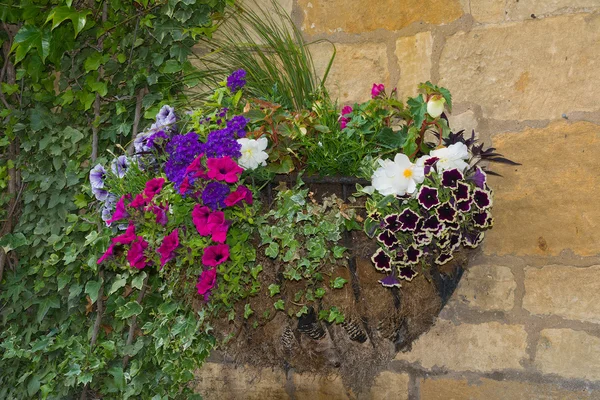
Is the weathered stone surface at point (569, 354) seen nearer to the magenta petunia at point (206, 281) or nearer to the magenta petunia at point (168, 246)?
the magenta petunia at point (206, 281)

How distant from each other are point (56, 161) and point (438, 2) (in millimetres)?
1412

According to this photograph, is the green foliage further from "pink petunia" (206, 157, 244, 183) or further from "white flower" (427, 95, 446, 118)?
"white flower" (427, 95, 446, 118)

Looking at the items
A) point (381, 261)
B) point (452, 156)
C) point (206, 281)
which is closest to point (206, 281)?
point (206, 281)

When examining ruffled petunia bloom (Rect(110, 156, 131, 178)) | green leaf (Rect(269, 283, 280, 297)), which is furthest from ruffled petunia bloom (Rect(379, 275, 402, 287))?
ruffled petunia bloom (Rect(110, 156, 131, 178))

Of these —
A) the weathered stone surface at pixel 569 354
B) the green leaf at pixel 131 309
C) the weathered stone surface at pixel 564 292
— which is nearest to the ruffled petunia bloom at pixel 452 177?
the weathered stone surface at pixel 564 292

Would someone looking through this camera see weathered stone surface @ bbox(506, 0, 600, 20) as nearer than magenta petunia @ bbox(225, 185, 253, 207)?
No

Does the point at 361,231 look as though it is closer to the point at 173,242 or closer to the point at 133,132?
the point at 173,242

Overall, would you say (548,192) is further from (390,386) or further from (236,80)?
(236,80)

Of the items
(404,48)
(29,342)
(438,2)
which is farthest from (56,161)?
(438,2)

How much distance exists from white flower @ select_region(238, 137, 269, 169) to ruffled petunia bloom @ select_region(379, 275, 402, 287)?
42 cm

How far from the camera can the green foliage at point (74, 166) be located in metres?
2.06

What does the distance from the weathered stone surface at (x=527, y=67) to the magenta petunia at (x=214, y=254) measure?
831 millimetres

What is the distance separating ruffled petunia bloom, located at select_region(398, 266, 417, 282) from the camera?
147 centimetres

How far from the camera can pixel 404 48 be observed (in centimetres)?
186
